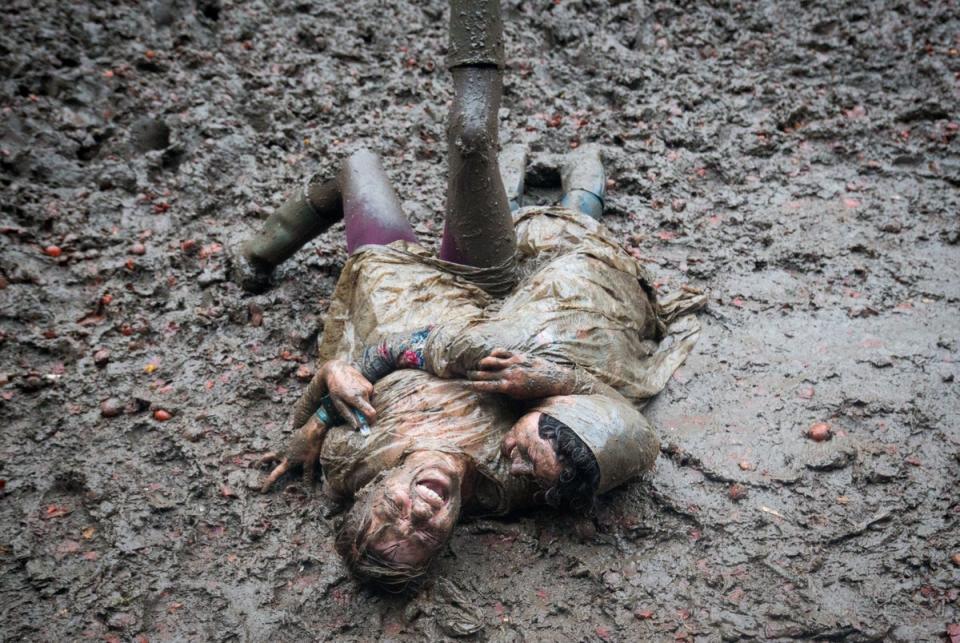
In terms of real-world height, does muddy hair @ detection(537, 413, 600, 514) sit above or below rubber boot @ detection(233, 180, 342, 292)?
below

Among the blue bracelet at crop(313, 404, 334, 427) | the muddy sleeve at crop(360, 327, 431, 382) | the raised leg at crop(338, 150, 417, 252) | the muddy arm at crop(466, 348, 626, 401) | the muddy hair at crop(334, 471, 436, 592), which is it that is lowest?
the muddy hair at crop(334, 471, 436, 592)

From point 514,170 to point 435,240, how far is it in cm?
64

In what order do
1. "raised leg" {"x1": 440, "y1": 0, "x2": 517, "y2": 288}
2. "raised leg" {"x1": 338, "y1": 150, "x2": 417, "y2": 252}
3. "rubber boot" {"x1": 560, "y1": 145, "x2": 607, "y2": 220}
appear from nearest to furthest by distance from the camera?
"raised leg" {"x1": 440, "y1": 0, "x2": 517, "y2": 288}
"raised leg" {"x1": 338, "y1": 150, "x2": 417, "y2": 252}
"rubber boot" {"x1": 560, "y1": 145, "x2": 607, "y2": 220}

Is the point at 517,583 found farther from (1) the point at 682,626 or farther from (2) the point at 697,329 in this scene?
(2) the point at 697,329

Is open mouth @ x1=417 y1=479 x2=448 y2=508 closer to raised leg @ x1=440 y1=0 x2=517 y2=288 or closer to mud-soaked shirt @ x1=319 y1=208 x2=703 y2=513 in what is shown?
mud-soaked shirt @ x1=319 y1=208 x2=703 y2=513

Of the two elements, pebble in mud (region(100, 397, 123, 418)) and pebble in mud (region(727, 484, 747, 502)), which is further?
pebble in mud (region(100, 397, 123, 418))

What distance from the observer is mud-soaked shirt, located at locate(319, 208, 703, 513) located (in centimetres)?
304

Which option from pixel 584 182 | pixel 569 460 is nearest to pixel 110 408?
pixel 569 460

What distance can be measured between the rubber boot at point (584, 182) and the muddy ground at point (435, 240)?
24 centimetres

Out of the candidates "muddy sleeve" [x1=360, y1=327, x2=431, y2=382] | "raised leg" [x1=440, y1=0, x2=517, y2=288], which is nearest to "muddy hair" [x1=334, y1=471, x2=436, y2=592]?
"muddy sleeve" [x1=360, y1=327, x2=431, y2=382]

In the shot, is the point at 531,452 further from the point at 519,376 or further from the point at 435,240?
the point at 435,240

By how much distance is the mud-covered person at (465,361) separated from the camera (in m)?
2.80

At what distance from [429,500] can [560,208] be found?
6.28 feet

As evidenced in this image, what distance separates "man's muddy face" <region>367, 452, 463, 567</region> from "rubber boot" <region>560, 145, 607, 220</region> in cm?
207
